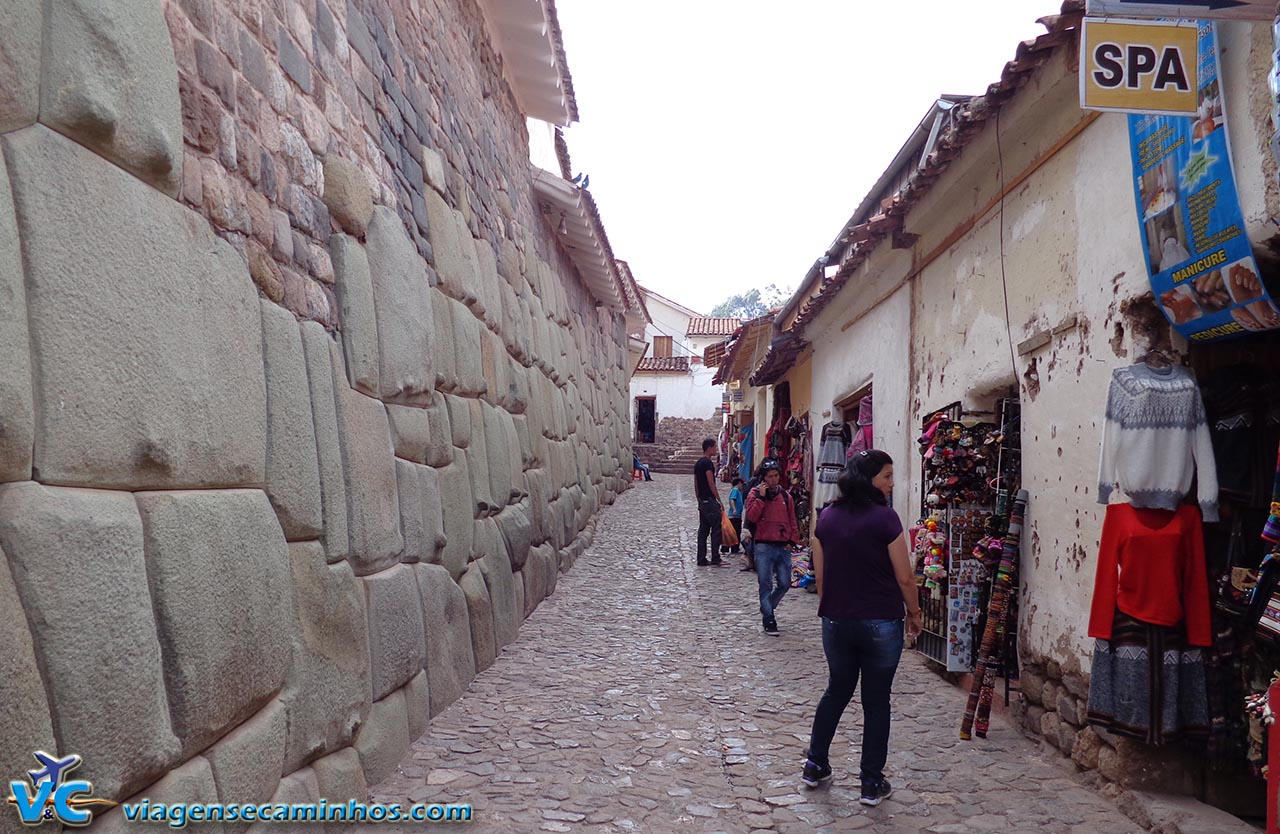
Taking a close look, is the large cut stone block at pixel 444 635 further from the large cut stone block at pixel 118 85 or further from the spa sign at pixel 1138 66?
the spa sign at pixel 1138 66

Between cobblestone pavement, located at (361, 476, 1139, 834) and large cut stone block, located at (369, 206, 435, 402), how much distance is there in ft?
5.34

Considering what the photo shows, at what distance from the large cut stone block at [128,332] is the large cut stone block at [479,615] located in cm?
251

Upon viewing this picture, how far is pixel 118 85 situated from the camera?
87.4 inches

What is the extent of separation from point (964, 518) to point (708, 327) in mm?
33729

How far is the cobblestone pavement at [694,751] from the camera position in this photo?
3541 millimetres

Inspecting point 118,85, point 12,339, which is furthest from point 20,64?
point 12,339

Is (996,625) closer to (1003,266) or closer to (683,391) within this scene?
(1003,266)

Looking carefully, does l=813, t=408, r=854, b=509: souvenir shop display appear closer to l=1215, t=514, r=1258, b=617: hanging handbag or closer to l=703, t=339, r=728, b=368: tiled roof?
l=1215, t=514, r=1258, b=617: hanging handbag

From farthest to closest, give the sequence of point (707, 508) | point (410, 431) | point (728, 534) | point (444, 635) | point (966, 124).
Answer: point (728, 534) → point (707, 508) → point (966, 124) → point (444, 635) → point (410, 431)

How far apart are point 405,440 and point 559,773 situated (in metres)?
1.61

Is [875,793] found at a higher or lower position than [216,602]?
lower

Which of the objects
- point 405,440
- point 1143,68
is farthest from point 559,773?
point 1143,68

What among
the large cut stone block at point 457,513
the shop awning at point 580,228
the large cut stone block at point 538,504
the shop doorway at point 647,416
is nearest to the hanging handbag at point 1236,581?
the large cut stone block at point 457,513

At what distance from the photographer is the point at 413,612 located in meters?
4.18
